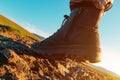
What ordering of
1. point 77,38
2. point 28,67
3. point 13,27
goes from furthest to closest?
point 13,27 < point 77,38 < point 28,67

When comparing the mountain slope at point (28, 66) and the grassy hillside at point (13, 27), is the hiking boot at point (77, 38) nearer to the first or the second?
the mountain slope at point (28, 66)

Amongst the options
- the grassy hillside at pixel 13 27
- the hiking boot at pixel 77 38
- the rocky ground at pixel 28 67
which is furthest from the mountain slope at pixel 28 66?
the grassy hillside at pixel 13 27

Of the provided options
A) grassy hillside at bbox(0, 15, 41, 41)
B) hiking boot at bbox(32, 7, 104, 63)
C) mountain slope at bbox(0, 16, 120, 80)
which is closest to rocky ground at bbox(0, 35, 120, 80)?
mountain slope at bbox(0, 16, 120, 80)

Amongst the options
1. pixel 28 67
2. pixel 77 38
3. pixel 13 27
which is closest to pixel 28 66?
pixel 28 67

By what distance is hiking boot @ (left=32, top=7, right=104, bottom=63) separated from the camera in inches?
190

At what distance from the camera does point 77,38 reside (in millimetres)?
5031

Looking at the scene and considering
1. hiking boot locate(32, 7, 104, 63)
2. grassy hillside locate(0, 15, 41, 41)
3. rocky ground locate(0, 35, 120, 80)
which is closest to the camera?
rocky ground locate(0, 35, 120, 80)

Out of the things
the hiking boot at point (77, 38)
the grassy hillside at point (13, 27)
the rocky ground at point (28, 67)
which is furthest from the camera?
the grassy hillside at point (13, 27)

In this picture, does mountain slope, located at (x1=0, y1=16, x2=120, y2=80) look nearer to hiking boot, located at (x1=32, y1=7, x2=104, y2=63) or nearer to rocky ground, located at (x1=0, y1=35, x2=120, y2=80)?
rocky ground, located at (x1=0, y1=35, x2=120, y2=80)

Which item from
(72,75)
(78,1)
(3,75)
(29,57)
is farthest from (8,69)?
(78,1)

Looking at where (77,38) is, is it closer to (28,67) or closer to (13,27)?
(28,67)

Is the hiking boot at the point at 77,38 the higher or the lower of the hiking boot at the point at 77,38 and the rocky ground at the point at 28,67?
the higher

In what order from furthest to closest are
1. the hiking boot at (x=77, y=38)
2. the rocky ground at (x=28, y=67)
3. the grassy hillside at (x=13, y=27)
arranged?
1. the grassy hillside at (x=13, y=27)
2. the hiking boot at (x=77, y=38)
3. the rocky ground at (x=28, y=67)

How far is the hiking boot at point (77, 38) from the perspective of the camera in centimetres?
483
